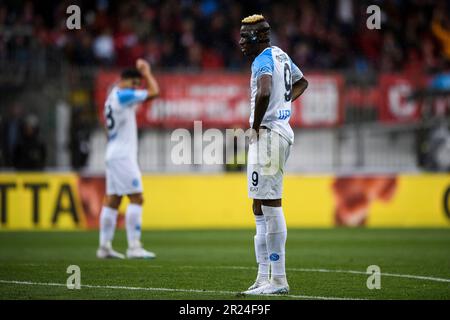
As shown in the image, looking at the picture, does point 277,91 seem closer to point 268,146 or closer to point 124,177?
point 268,146

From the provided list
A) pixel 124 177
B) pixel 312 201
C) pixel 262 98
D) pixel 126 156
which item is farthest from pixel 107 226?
pixel 312 201

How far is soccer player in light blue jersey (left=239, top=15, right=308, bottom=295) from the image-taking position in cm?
992

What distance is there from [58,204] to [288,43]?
868 centimetres

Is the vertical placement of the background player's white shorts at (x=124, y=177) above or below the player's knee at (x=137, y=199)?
above

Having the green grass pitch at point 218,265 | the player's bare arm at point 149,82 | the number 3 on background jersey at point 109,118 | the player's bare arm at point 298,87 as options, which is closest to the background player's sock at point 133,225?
the green grass pitch at point 218,265

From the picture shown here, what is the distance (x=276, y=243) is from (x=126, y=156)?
525 cm

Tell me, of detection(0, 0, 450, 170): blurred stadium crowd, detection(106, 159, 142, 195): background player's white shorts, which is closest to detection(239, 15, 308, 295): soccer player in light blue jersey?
detection(106, 159, 142, 195): background player's white shorts

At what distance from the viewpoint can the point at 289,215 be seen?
21.4 meters

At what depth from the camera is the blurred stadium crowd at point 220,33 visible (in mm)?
25328

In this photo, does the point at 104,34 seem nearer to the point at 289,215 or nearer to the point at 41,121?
the point at 41,121

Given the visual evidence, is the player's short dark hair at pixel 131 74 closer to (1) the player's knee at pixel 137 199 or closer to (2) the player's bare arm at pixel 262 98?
(1) the player's knee at pixel 137 199

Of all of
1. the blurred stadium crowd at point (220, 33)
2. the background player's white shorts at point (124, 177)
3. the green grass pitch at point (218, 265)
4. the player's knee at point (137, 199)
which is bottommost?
the green grass pitch at point (218, 265)

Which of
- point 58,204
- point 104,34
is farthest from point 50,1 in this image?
point 58,204

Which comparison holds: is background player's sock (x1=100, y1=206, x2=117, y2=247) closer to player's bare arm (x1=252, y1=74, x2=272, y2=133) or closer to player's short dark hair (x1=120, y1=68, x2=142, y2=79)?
player's short dark hair (x1=120, y1=68, x2=142, y2=79)
